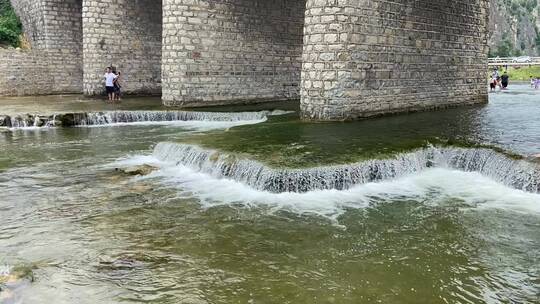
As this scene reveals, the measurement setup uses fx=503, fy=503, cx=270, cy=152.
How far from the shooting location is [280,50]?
60.6ft

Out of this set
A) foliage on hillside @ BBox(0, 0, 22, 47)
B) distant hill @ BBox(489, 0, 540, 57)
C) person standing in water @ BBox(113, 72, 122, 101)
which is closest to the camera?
person standing in water @ BBox(113, 72, 122, 101)

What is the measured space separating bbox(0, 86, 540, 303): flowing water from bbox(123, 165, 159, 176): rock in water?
0.53 ft

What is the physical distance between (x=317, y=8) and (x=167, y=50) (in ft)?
19.3

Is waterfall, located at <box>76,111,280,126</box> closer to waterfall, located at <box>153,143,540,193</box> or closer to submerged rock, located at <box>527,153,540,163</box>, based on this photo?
waterfall, located at <box>153,143,540,193</box>

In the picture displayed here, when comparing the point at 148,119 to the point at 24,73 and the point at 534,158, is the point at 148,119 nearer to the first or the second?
the point at 24,73

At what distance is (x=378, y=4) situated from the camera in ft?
39.7

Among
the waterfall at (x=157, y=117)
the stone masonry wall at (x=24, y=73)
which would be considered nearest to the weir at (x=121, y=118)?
the waterfall at (x=157, y=117)

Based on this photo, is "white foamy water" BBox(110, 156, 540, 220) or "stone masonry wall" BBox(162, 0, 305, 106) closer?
"white foamy water" BBox(110, 156, 540, 220)

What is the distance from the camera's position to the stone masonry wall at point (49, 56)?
2064cm

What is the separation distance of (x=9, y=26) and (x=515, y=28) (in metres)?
110

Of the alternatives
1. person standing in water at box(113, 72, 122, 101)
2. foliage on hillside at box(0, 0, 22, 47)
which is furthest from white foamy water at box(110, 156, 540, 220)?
foliage on hillside at box(0, 0, 22, 47)

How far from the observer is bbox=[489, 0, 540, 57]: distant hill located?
97062 mm

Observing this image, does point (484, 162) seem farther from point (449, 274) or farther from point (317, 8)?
point (317, 8)

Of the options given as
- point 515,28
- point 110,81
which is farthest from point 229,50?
point 515,28
